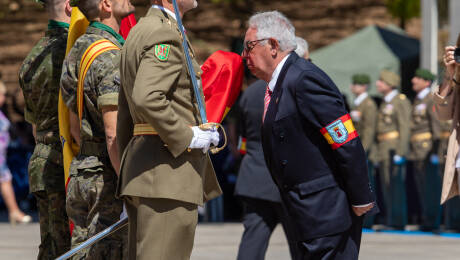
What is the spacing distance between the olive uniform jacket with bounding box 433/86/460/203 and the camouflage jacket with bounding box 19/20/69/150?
2.49 meters

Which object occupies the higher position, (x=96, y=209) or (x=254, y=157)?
(x=96, y=209)

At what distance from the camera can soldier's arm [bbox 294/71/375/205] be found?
15.0ft

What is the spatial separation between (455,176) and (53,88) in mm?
2647

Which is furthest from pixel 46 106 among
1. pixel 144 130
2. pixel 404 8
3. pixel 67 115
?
pixel 404 8

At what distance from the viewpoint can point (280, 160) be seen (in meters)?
4.68

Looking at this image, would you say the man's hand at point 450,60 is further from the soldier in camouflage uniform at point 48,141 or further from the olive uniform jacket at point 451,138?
the soldier in camouflage uniform at point 48,141

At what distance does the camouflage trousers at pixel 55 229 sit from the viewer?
5516 mm

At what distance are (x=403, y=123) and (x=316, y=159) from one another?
24.2ft

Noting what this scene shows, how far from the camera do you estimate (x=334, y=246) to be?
15.1 ft

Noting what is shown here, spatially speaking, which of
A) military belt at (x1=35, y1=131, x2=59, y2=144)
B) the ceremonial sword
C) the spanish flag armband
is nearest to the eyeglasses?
the ceremonial sword

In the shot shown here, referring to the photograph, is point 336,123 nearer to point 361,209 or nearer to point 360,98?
point 361,209

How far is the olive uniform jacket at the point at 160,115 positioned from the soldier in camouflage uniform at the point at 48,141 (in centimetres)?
118

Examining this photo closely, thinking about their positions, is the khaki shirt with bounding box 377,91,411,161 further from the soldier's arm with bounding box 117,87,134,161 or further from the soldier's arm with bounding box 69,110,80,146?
the soldier's arm with bounding box 117,87,134,161

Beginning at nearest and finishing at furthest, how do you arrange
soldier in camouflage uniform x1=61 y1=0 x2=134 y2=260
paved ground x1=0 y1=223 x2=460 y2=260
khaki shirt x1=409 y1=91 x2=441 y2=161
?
1. soldier in camouflage uniform x1=61 y1=0 x2=134 y2=260
2. paved ground x1=0 y1=223 x2=460 y2=260
3. khaki shirt x1=409 y1=91 x2=441 y2=161
